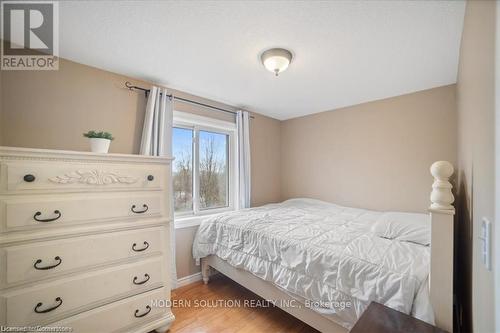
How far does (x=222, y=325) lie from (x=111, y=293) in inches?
37.4

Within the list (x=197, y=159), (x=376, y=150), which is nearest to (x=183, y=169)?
(x=197, y=159)

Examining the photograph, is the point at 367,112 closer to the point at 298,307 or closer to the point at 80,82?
the point at 298,307

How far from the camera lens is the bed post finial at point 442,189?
3.22ft

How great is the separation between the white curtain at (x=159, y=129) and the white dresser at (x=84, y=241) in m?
0.55

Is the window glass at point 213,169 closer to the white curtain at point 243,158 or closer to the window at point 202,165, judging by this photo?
the window at point 202,165

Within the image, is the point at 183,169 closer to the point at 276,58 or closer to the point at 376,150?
the point at 276,58

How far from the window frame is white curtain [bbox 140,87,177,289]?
198 mm

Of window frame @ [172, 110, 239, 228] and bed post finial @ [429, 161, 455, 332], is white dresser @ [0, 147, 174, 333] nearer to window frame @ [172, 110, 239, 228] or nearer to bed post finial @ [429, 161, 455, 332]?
window frame @ [172, 110, 239, 228]

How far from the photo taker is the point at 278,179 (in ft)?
12.5

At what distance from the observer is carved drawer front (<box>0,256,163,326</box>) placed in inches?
44.1

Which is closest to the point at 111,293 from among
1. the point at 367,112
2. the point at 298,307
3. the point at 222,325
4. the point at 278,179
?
the point at 222,325

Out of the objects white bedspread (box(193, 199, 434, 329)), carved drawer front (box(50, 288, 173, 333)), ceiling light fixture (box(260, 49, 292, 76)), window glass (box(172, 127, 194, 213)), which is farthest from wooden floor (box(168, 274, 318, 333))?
ceiling light fixture (box(260, 49, 292, 76))

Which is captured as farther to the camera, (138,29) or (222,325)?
(222,325)
